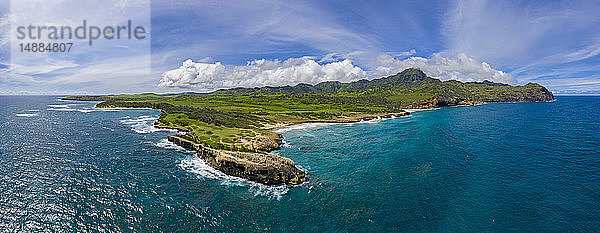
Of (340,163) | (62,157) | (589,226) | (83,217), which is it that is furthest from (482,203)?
(62,157)

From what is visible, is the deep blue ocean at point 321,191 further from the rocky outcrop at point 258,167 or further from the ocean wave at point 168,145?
the rocky outcrop at point 258,167

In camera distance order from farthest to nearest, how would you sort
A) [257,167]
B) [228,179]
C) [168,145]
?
[168,145] < [228,179] < [257,167]

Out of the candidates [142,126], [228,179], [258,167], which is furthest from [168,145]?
[142,126]

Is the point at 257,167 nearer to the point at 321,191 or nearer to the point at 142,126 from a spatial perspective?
the point at 321,191

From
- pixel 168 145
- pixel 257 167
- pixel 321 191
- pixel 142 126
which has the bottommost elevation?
pixel 321 191

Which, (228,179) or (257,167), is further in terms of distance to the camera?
(228,179)

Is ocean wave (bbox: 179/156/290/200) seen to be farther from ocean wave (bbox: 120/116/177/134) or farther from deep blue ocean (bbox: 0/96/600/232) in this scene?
ocean wave (bbox: 120/116/177/134)

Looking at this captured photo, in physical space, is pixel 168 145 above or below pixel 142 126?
below

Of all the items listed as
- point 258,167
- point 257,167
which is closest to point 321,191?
point 258,167

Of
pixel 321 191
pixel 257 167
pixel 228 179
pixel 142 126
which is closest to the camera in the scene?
pixel 321 191
